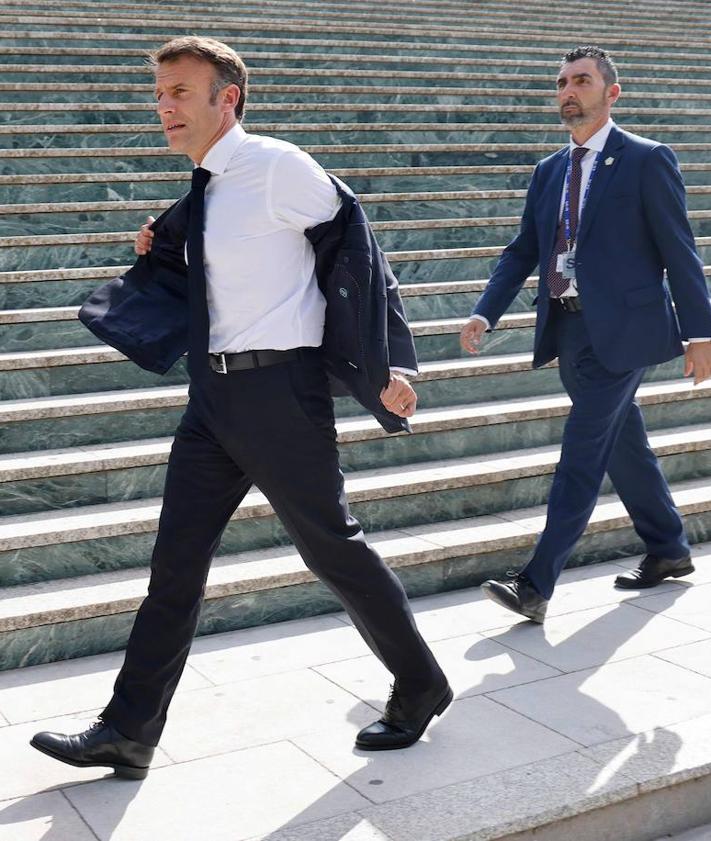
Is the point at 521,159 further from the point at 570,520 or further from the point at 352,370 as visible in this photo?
the point at 352,370

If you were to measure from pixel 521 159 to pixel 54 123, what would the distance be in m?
3.02

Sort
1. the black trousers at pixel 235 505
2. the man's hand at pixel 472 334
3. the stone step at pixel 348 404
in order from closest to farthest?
the black trousers at pixel 235 505 < the man's hand at pixel 472 334 < the stone step at pixel 348 404

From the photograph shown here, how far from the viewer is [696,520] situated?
5359mm

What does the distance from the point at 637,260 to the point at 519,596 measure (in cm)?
124

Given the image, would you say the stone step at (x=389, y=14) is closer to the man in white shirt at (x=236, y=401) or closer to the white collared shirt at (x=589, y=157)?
the white collared shirt at (x=589, y=157)

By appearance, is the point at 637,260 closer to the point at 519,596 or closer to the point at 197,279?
the point at 519,596

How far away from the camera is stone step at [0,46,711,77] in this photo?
8.28 m

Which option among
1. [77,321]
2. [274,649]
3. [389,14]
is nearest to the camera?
[274,649]

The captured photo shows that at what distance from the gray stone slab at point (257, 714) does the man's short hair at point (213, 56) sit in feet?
5.66

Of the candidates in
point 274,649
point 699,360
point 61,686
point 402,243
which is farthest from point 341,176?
point 61,686

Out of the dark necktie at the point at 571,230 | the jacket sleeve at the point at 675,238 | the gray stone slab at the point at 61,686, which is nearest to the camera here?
the gray stone slab at the point at 61,686

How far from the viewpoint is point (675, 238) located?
4.22m

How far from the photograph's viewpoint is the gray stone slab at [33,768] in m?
3.18

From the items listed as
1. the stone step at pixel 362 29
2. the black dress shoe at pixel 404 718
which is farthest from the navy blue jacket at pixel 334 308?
the stone step at pixel 362 29
